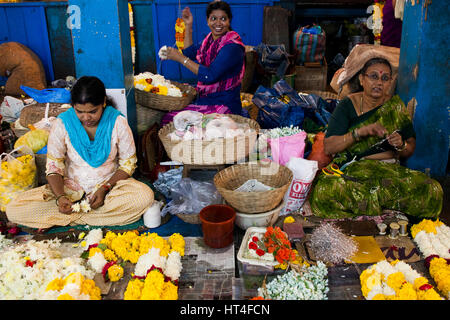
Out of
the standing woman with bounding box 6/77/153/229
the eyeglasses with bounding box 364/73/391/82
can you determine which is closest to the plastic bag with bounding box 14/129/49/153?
the standing woman with bounding box 6/77/153/229

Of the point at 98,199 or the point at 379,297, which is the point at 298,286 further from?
the point at 98,199

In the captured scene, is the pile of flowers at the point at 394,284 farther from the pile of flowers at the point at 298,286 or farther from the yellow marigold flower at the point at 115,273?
the yellow marigold flower at the point at 115,273

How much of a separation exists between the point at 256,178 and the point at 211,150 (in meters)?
0.48

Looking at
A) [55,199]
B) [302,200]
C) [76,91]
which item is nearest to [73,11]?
[76,91]

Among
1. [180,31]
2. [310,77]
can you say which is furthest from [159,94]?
[310,77]

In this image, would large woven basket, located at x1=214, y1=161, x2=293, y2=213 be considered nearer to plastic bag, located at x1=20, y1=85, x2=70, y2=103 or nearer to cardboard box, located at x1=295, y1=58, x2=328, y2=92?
plastic bag, located at x1=20, y1=85, x2=70, y2=103

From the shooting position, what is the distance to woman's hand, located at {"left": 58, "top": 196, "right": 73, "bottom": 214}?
123 inches

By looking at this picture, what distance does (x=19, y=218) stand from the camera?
321 centimetres

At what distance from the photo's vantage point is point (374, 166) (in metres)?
3.28

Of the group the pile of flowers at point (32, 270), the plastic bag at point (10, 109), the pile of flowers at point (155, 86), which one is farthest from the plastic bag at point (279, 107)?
the plastic bag at point (10, 109)

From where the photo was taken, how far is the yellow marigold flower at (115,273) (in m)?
2.54

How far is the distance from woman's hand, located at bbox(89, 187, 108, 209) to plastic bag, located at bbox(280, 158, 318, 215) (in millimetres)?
1510

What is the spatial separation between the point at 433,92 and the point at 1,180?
4.00 meters

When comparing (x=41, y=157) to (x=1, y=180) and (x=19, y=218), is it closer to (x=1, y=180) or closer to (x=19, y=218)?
(x=1, y=180)
